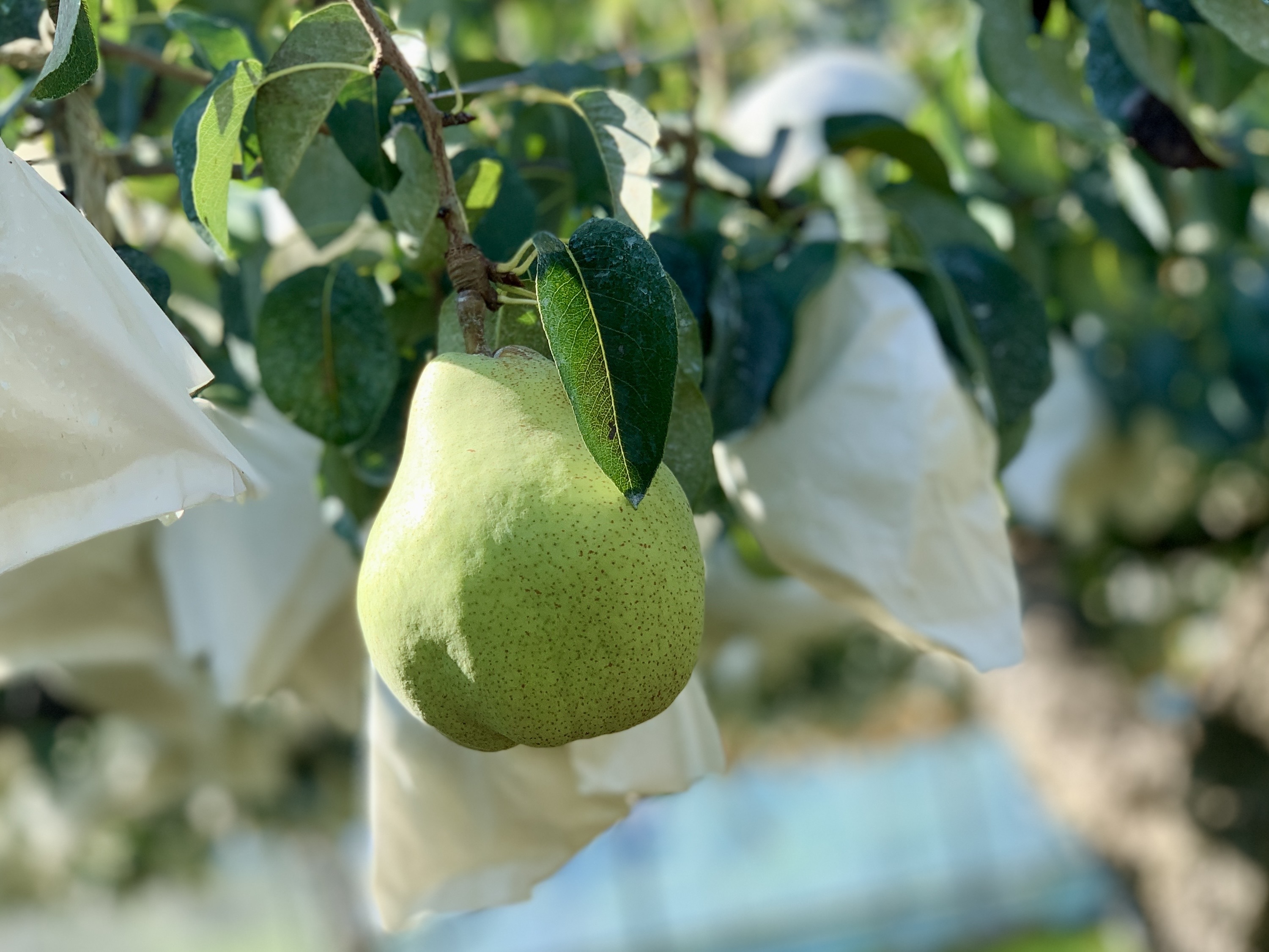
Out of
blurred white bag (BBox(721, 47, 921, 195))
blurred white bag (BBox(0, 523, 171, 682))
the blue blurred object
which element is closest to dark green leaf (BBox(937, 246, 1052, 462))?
blurred white bag (BBox(721, 47, 921, 195))

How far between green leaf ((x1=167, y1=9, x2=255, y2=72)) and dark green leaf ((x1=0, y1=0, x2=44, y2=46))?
0.05 m

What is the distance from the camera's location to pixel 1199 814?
1.49m

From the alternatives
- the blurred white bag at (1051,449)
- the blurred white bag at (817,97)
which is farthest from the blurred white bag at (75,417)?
the blurred white bag at (1051,449)

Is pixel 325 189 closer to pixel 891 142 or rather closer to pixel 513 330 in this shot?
pixel 513 330

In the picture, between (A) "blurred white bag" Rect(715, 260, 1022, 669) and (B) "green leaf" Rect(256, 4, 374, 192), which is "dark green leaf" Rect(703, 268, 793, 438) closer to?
(A) "blurred white bag" Rect(715, 260, 1022, 669)

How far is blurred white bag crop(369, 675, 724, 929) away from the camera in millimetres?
535

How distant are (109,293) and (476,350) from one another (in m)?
0.10

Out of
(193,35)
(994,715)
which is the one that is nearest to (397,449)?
(193,35)

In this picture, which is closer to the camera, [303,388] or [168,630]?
[303,388]

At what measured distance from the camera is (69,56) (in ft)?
1.16

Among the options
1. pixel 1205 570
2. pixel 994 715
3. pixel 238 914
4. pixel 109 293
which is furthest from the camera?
pixel 238 914

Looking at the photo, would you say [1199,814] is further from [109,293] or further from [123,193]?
[109,293]

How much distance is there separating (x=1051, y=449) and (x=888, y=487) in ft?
2.36

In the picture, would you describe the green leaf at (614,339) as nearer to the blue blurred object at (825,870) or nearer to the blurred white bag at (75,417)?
the blurred white bag at (75,417)
